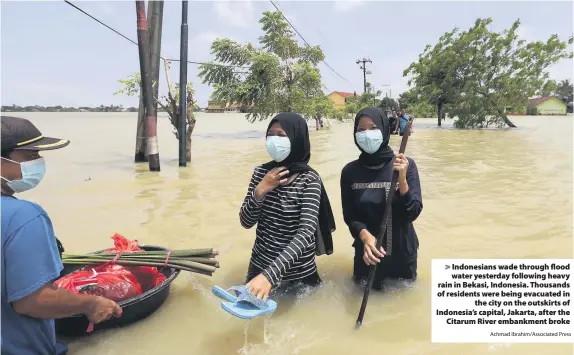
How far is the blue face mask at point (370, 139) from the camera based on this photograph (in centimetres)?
279

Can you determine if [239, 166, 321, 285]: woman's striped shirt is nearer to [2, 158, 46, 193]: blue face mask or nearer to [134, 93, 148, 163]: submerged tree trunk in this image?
[2, 158, 46, 193]: blue face mask

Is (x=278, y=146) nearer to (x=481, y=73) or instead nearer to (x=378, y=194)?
(x=378, y=194)

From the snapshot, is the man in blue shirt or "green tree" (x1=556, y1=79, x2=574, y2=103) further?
"green tree" (x1=556, y1=79, x2=574, y2=103)

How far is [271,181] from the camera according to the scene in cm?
270

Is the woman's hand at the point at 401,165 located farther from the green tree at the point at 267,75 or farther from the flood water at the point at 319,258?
the green tree at the point at 267,75

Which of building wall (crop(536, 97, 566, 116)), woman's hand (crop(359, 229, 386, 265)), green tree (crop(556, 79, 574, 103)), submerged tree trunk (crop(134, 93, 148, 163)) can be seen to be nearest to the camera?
woman's hand (crop(359, 229, 386, 265))

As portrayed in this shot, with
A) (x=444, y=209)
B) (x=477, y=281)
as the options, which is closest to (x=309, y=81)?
(x=444, y=209)

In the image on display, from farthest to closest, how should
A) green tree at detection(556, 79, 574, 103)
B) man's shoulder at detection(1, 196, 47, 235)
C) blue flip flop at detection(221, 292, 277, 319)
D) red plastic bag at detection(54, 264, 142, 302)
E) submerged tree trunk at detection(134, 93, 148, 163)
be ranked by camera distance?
green tree at detection(556, 79, 574, 103), submerged tree trunk at detection(134, 93, 148, 163), red plastic bag at detection(54, 264, 142, 302), blue flip flop at detection(221, 292, 277, 319), man's shoulder at detection(1, 196, 47, 235)

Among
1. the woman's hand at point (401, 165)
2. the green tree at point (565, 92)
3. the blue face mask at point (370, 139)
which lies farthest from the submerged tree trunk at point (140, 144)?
the green tree at point (565, 92)

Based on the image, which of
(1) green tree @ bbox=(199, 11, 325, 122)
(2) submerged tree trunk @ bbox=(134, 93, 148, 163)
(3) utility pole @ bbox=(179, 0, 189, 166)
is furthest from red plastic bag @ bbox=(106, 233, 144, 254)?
(1) green tree @ bbox=(199, 11, 325, 122)

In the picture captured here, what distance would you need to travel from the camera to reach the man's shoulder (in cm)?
162

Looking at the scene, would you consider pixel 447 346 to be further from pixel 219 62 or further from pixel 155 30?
pixel 219 62

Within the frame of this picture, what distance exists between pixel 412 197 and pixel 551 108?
79.6 metres

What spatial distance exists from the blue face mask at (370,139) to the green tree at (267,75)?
19976mm
